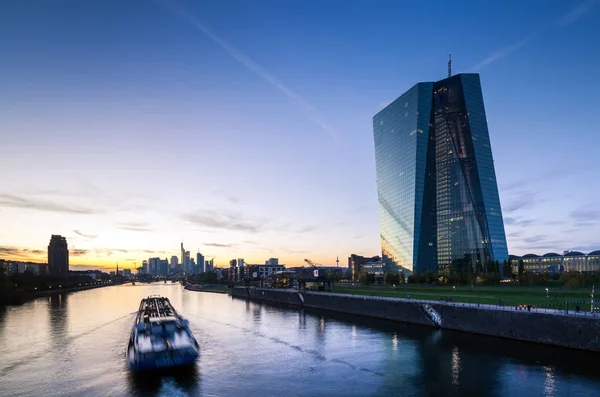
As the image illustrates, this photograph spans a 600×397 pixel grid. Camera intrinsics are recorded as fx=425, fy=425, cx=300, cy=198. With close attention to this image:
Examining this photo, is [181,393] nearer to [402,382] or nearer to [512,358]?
[402,382]

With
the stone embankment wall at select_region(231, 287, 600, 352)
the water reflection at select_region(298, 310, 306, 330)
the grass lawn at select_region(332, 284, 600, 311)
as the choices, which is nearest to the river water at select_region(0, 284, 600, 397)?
the stone embankment wall at select_region(231, 287, 600, 352)

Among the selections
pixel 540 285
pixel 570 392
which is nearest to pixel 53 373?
pixel 570 392

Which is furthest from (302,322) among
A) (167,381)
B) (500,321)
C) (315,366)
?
(167,381)

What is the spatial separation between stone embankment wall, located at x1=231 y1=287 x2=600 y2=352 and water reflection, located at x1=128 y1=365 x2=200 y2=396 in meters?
50.4

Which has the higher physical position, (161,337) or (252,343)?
(161,337)

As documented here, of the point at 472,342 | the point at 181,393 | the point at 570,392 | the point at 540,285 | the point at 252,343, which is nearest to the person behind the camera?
the point at 570,392

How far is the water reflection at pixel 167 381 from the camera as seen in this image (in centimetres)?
4797

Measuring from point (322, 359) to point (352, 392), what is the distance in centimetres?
1715

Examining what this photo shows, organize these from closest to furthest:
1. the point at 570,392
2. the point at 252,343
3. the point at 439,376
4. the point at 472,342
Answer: the point at 570,392, the point at 439,376, the point at 472,342, the point at 252,343

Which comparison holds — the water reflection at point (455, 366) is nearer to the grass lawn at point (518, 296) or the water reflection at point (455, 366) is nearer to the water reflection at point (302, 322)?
the grass lawn at point (518, 296)

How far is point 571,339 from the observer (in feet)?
201

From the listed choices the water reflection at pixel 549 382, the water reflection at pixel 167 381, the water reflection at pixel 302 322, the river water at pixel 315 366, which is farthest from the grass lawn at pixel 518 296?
the water reflection at pixel 167 381

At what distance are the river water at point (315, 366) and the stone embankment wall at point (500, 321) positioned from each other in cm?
210

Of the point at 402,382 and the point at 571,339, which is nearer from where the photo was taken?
the point at 402,382
